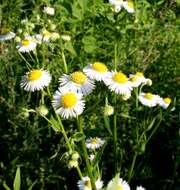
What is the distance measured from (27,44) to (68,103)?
48cm

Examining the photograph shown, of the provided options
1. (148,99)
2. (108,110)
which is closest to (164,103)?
(148,99)

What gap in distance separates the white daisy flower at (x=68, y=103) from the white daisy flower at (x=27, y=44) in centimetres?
34

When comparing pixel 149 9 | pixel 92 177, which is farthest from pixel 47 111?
pixel 149 9

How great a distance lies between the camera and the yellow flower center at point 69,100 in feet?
4.85

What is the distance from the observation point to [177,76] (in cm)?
279

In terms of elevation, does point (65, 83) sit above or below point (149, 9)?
below

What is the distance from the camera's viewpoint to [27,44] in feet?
6.08

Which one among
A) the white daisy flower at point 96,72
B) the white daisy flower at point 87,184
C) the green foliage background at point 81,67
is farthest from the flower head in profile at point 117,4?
the white daisy flower at point 87,184

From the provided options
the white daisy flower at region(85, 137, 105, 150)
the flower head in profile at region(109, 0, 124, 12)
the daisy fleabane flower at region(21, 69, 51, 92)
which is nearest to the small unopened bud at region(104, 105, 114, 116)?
the daisy fleabane flower at region(21, 69, 51, 92)

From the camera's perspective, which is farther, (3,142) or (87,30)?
(87,30)

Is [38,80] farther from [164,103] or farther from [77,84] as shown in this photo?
[164,103]

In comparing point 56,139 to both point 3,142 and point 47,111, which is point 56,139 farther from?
point 47,111

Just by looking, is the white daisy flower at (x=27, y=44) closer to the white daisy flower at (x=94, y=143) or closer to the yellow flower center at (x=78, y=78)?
the yellow flower center at (x=78, y=78)

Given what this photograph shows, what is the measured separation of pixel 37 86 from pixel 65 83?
3.8 inches
